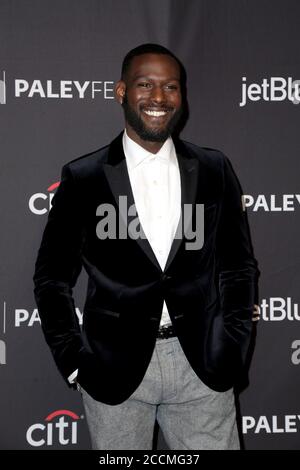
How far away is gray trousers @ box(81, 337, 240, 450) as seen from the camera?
1.92m

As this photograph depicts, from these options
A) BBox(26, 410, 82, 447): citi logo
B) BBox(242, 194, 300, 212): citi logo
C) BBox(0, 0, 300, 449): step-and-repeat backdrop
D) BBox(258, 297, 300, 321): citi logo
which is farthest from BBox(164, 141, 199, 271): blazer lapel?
BBox(26, 410, 82, 447): citi logo

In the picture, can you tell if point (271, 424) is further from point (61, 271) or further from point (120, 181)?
point (120, 181)

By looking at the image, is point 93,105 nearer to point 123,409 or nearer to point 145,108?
point 145,108

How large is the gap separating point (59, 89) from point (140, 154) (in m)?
0.71

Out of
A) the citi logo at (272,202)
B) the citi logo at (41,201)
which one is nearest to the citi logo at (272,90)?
the citi logo at (272,202)

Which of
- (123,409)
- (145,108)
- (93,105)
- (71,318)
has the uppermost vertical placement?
(93,105)

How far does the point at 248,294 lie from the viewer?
2086 mm

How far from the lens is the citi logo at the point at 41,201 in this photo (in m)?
2.51

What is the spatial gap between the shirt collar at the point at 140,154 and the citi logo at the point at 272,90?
0.72 m

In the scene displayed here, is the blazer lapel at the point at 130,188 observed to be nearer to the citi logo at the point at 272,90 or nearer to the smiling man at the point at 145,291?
the smiling man at the point at 145,291

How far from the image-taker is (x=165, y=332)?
1.94 metres

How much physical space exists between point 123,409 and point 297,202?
1288 millimetres

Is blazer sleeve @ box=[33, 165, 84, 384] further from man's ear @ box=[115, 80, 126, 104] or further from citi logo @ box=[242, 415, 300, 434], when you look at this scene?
citi logo @ box=[242, 415, 300, 434]
